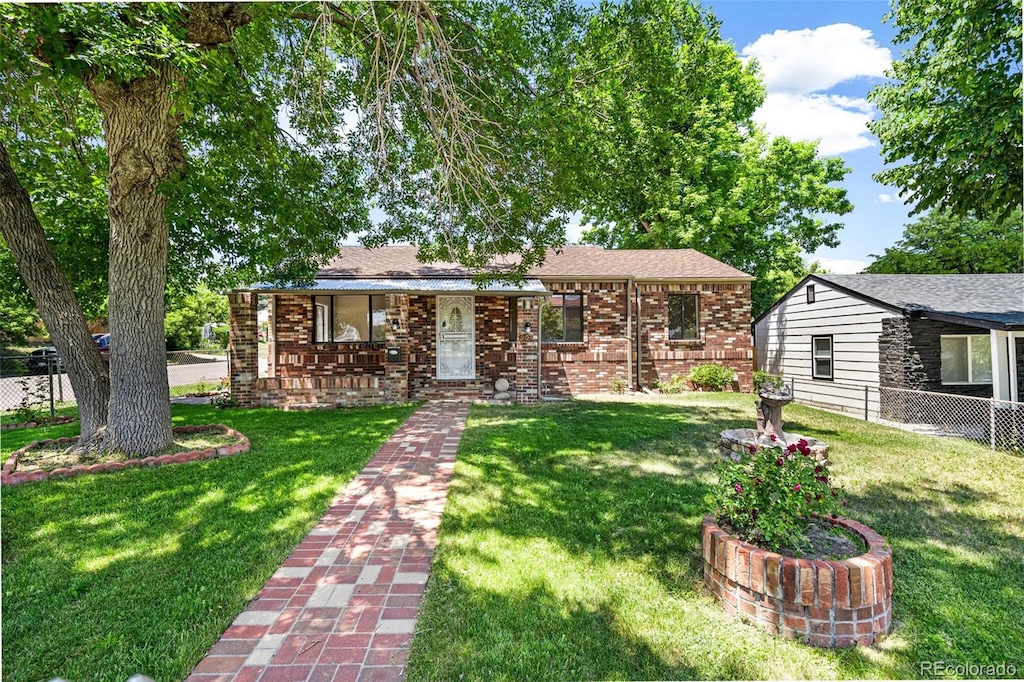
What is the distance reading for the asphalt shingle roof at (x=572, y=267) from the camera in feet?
42.1

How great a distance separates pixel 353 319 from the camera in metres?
12.9

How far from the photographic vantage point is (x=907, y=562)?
3.64m

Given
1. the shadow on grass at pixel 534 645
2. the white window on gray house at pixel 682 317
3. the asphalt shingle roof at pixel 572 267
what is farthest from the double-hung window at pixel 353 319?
the shadow on grass at pixel 534 645

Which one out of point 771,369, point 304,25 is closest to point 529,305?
point 304,25

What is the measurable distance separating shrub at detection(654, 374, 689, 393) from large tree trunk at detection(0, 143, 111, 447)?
13.4 metres

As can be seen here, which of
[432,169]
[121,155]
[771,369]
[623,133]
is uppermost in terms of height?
[623,133]

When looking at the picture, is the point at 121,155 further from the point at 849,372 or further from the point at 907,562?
the point at 849,372

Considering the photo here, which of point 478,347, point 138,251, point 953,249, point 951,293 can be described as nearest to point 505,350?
point 478,347

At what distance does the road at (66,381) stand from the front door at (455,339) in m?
6.70

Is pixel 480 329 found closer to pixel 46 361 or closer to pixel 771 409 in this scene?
pixel 771 409

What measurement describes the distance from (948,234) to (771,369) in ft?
66.5

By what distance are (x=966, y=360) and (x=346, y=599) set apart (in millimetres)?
14737

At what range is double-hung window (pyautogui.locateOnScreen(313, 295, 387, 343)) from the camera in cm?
1279

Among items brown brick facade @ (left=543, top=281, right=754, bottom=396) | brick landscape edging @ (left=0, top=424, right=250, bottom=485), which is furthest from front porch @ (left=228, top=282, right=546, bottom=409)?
brick landscape edging @ (left=0, top=424, right=250, bottom=485)
